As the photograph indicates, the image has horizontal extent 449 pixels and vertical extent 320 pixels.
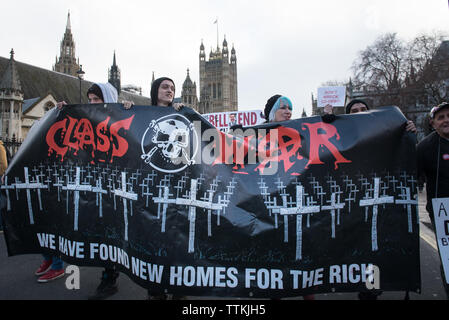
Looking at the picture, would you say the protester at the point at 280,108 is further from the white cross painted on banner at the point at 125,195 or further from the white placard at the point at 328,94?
the white placard at the point at 328,94

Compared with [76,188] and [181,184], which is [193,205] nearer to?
[181,184]

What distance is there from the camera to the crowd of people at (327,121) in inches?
121

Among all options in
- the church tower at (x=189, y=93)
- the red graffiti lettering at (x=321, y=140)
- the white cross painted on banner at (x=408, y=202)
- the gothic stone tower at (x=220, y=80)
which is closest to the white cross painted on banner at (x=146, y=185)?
the red graffiti lettering at (x=321, y=140)

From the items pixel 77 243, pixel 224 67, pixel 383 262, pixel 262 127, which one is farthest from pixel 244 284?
pixel 224 67

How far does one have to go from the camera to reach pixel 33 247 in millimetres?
3617

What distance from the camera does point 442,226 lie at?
9.53ft

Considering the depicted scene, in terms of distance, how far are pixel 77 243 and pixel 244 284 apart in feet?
6.66

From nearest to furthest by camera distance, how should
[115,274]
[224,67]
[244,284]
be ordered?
[244,284], [115,274], [224,67]

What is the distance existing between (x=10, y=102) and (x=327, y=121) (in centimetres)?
4656

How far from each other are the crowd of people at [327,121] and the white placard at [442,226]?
0.10m

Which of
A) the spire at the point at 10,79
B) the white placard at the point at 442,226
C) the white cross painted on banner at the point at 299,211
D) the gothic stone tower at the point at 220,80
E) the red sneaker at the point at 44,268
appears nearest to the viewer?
the white placard at the point at 442,226
